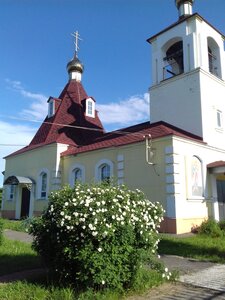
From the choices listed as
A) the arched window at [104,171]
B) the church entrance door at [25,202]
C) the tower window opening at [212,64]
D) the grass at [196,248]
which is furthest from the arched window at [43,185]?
the tower window opening at [212,64]

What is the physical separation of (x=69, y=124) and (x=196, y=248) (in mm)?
14963

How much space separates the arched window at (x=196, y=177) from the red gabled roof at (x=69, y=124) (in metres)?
8.74

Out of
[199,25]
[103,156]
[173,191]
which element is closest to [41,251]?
[173,191]

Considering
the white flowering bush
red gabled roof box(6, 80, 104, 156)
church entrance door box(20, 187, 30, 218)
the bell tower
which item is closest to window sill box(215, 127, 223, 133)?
the bell tower

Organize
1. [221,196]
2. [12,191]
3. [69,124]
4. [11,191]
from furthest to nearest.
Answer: [11,191] < [12,191] < [69,124] < [221,196]

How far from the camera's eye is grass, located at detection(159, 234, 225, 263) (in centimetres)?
940

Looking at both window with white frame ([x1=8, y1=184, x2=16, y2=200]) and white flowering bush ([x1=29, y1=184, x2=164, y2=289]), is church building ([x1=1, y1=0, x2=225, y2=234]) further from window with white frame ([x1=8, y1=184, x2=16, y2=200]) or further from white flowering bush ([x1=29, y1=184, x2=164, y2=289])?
white flowering bush ([x1=29, y1=184, x2=164, y2=289])

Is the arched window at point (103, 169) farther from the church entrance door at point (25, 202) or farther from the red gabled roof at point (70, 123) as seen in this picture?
the church entrance door at point (25, 202)

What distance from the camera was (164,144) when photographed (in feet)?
50.3

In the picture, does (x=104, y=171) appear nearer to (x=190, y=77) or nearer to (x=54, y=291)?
(x=190, y=77)

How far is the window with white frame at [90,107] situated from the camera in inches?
993

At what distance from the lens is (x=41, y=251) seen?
634 centimetres

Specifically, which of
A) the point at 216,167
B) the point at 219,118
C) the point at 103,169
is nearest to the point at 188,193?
the point at 216,167

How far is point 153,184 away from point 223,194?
175 inches
